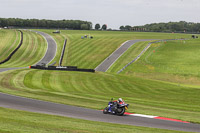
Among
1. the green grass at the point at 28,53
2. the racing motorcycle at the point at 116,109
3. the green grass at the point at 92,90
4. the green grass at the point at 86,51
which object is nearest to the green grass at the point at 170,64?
the green grass at the point at 86,51

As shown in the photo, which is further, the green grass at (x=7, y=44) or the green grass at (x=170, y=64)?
the green grass at (x=7, y=44)

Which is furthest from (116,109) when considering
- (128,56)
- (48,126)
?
(128,56)

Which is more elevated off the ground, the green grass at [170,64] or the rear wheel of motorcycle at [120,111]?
the rear wheel of motorcycle at [120,111]

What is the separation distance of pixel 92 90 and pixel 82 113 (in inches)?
800

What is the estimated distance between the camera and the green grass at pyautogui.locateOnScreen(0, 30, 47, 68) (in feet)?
292

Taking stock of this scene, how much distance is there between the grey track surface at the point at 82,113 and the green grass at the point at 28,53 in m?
57.4

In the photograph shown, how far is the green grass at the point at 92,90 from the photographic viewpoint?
30.9 metres

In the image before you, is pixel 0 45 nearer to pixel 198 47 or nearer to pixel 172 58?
pixel 172 58

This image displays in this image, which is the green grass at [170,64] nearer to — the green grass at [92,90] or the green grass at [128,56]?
the green grass at [128,56]

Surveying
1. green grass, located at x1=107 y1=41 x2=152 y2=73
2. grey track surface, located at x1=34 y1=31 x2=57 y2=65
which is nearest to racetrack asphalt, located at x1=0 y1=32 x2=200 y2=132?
green grass, located at x1=107 y1=41 x2=152 y2=73

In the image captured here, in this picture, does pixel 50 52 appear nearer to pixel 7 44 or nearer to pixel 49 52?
pixel 49 52

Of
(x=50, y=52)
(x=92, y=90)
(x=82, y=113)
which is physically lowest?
(x=92, y=90)

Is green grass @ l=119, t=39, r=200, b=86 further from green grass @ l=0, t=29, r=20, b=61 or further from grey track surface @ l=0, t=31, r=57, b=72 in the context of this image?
green grass @ l=0, t=29, r=20, b=61

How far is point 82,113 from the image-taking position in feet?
76.1
